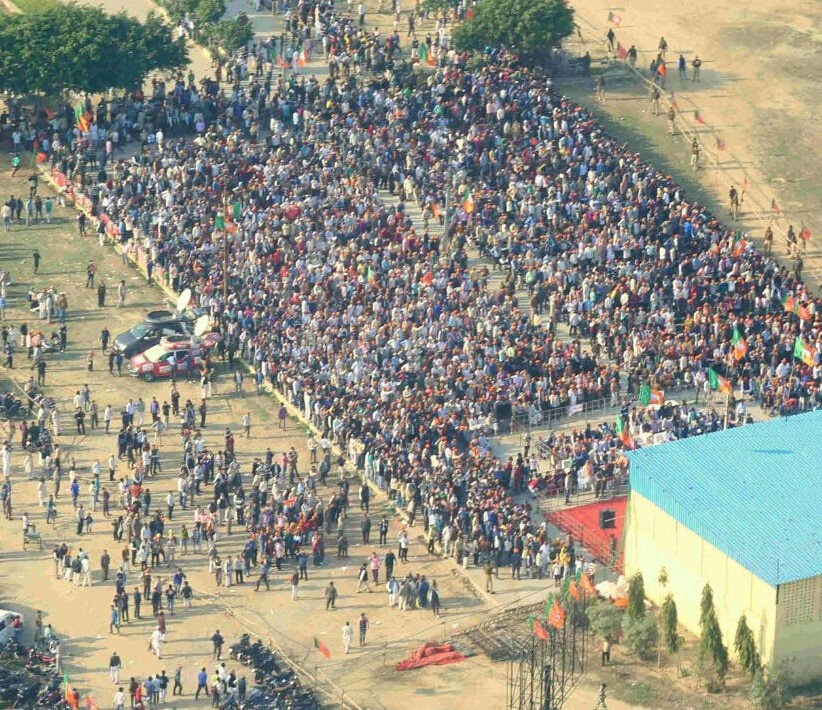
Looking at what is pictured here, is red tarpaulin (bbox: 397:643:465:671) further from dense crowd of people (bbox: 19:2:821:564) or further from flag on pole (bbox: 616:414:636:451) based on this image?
flag on pole (bbox: 616:414:636:451)

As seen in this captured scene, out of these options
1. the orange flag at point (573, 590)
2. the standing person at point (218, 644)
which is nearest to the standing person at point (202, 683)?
the standing person at point (218, 644)

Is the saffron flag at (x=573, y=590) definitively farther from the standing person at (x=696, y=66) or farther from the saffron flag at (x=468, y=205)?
the standing person at (x=696, y=66)

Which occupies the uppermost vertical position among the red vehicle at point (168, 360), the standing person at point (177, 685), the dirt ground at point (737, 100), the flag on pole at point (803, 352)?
the dirt ground at point (737, 100)

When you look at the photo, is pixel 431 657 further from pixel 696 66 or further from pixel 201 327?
pixel 696 66

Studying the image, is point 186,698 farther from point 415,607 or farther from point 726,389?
point 726,389

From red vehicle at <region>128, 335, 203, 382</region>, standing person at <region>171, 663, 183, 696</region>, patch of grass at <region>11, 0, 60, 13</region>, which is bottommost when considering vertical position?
standing person at <region>171, 663, 183, 696</region>

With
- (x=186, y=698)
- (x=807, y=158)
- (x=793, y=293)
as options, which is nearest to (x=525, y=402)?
(x=793, y=293)

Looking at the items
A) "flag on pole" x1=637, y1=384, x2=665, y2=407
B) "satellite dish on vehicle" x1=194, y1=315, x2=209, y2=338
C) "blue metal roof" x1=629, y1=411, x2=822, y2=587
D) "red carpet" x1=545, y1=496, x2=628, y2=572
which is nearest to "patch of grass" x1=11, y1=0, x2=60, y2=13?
"satellite dish on vehicle" x1=194, y1=315, x2=209, y2=338
